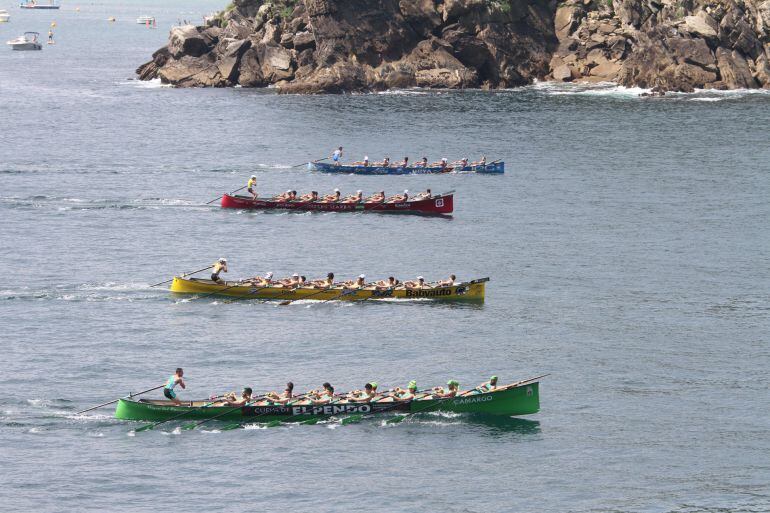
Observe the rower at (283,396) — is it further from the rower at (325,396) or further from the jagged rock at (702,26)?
the jagged rock at (702,26)

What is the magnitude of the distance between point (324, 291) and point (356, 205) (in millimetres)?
28854

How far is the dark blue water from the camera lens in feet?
209

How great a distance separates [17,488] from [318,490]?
1483 cm

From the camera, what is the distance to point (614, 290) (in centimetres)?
9269

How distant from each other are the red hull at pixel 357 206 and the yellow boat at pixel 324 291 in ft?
91.3

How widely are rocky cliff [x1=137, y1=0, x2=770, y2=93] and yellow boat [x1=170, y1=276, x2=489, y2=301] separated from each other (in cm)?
9853

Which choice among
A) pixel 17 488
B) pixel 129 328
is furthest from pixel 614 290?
pixel 17 488

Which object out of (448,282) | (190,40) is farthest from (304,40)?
(448,282)

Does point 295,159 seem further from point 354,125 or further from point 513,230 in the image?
point 513,230

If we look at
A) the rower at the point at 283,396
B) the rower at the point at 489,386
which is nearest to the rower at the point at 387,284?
the rower at the point at 489,386

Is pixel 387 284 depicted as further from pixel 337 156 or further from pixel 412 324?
pixel 337 156

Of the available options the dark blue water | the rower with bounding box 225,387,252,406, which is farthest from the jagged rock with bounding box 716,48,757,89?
the rower with bounding box 225,387,252,406

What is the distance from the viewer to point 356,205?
4646 inches

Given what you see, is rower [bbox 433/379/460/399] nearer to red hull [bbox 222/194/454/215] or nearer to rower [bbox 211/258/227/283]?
rower [bbox 211/258/227/283]
